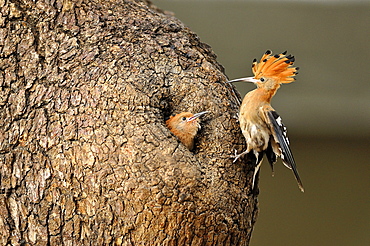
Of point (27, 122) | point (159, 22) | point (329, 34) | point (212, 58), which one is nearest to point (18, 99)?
point (27, 122)

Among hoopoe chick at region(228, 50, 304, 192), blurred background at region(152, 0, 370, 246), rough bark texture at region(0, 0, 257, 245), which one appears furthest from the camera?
blurred background at region(152, 0, 370, 246)

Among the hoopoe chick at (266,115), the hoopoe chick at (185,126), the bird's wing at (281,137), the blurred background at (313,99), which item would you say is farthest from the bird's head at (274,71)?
the blurred background at (313,99)

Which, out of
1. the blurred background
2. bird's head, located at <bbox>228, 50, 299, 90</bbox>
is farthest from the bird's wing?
the blurred background

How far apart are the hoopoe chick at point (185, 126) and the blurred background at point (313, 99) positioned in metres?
2.86

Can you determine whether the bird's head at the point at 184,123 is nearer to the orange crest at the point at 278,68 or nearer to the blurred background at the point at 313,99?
the orange crest at the point at 278,68

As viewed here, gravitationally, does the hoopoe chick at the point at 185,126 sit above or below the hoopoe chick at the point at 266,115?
below

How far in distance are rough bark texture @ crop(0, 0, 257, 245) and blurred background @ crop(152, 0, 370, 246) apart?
279cm

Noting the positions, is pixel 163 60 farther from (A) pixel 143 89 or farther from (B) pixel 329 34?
(B) pixel 329 34

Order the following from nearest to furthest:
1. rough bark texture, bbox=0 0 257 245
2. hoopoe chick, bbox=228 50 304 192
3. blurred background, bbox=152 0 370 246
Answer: rough bark texture, bbox=0 0 257 245 < hoopoe chick, bbox=228 50 304 192 < blurred background, bbox=152 0 370 246

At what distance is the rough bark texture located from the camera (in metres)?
1.63

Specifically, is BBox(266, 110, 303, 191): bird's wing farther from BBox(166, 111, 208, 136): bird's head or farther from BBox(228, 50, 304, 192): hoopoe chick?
BBox(166, 111, 208, 136): bird's head

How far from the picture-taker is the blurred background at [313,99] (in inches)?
181

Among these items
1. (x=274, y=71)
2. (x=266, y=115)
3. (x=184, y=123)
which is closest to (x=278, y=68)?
(x=274, y=71)

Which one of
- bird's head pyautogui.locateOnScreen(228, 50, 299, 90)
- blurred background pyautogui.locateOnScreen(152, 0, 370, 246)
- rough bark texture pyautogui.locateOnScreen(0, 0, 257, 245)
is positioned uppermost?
bird's head pyautogui.locateOnScreen(228, 50, 299, 90)
